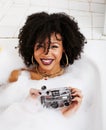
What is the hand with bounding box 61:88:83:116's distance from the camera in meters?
1.47

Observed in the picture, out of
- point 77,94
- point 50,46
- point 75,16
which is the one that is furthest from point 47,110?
point 75,16

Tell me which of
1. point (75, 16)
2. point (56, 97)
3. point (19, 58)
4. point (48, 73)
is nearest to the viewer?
point (56, 97)

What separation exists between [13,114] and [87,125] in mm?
341

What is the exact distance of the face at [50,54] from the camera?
147 centimetres

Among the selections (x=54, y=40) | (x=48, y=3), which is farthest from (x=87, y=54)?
(x=48, y=3)

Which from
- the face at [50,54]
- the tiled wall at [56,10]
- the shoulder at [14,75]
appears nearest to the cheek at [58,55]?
the face at [50,54]

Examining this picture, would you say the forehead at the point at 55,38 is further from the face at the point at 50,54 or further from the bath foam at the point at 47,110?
the bath foam at the point at 47,110

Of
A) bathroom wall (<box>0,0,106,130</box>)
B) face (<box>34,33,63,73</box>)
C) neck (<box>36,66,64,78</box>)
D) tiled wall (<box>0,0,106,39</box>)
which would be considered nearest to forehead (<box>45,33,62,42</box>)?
face (<box>34,33,63,73</box>)

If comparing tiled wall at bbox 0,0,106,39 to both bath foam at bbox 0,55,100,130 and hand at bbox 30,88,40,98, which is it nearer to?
bath foam at bbox 0,55,100,130

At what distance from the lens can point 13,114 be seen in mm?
1513

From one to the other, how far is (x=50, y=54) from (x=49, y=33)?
10 centimetres

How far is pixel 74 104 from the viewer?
4.87 ft

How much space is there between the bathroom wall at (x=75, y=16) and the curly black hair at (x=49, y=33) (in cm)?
14

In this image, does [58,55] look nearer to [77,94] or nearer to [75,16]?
[77,94]
